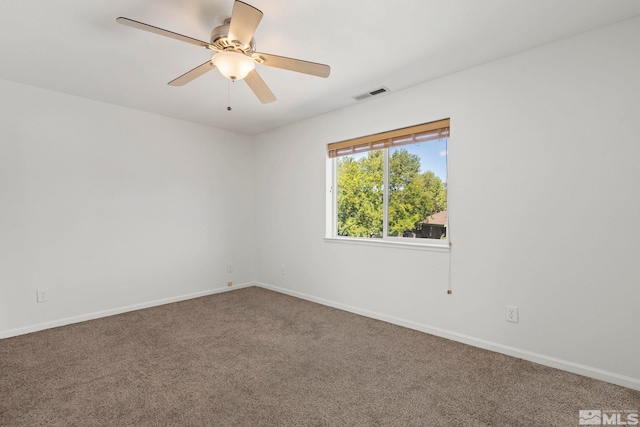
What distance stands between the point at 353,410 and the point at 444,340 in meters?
1.32

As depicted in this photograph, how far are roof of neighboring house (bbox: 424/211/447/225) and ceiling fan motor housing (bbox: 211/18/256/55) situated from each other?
2.15m

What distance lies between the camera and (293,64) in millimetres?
1950

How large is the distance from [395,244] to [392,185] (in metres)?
0.66

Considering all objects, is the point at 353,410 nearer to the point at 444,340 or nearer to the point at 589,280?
the point at 444,340

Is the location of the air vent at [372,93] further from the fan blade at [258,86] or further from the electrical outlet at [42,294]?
the electrical outlet at [42,294]

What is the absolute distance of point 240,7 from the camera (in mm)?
1470

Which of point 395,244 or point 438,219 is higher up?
point 438,219

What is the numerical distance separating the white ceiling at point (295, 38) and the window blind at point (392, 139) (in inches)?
16.9

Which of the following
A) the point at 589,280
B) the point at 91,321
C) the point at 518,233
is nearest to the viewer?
the point at 589,280

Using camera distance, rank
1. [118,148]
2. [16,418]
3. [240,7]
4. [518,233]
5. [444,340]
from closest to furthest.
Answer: [240,7]
[16,418]
[518,233]
[444,340]
[118,148]

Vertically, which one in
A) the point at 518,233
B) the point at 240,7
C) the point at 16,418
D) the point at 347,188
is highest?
the point at 240,7

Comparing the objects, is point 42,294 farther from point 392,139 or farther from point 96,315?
point 392,139

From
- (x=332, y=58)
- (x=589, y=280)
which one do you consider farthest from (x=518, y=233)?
(x=332, y=58)

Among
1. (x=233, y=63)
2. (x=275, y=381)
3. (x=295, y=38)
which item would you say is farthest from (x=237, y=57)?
(x=275, y=381)
